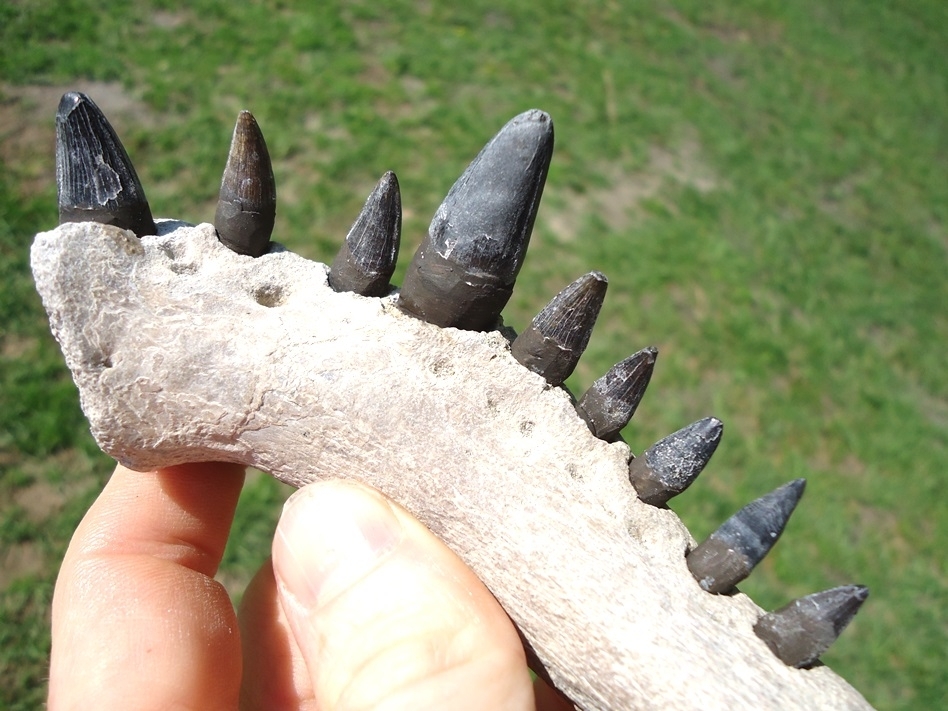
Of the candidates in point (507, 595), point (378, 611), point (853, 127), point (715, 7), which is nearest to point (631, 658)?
point (507, 595)

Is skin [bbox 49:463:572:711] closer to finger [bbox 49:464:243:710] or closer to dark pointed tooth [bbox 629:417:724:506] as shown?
finger [bbox 49:464:243:710]

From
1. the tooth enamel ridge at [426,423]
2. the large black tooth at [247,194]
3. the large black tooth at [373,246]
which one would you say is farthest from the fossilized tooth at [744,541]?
the large black tooth at [247,194]

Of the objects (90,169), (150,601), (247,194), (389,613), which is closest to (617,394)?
(389,613)

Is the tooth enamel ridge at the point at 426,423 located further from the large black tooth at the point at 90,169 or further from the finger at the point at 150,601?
Answer: the finger at the point at 150,601

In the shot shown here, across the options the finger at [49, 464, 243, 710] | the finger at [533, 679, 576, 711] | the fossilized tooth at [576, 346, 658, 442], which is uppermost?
the fossilized tooth at [576, 346, 658, 442]

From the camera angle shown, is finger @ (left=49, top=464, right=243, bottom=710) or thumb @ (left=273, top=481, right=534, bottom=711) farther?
finger @ (left=49, top=464, right=243, bottom=710)

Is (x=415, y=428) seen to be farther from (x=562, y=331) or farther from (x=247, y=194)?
(x=247, y=194)

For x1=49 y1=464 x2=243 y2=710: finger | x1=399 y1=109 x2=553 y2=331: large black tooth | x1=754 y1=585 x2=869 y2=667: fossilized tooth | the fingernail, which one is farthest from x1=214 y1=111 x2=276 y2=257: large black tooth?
x1=754 y1=585 x2=869 y2=667: fossilized tooth

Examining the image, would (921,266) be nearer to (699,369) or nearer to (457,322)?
(699,369)
